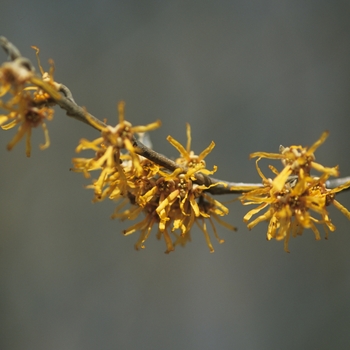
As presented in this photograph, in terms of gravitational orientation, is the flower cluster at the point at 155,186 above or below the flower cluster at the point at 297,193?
below

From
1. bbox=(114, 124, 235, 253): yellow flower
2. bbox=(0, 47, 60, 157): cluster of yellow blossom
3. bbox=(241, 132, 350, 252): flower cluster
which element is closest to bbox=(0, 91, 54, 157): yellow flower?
bbox=(0, 47, 60, 157): cluster of yellow blossom

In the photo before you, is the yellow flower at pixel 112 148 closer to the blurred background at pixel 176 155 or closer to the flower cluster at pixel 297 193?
the flower cluster at pixel 297 193

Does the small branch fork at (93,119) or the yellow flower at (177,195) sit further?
the yellow flower at (177,195)

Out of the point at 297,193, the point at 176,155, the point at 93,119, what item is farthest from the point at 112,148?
the point at 176,155

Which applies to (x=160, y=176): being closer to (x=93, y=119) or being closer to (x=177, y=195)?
(x=177, y=195)

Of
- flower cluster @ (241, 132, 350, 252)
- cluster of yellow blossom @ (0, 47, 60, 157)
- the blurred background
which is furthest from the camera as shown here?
the blurred background

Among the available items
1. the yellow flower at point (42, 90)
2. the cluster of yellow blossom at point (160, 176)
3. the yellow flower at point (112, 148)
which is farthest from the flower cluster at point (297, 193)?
the yellow flower at point (42, 90)

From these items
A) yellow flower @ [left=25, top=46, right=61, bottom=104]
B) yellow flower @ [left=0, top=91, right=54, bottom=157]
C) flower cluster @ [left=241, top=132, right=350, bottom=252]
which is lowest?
yellow flower @ [left=0, top=91, right=54, bottom=157]

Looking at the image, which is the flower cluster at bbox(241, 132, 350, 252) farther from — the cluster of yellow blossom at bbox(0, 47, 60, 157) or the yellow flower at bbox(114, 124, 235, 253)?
the cluster of yellow blossom at bbox(0, 47, 60, 157)
